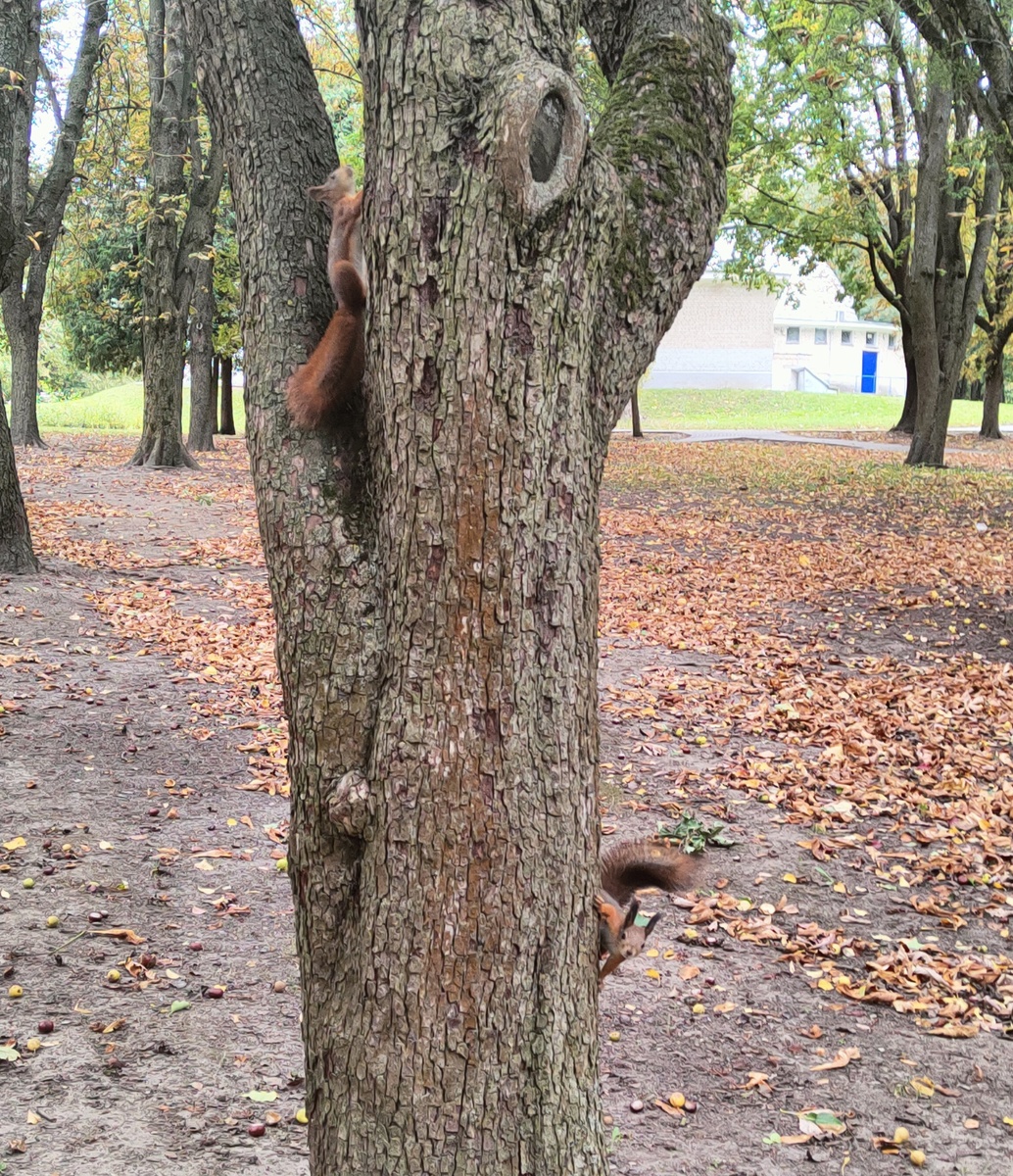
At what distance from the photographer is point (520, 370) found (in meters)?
2.38

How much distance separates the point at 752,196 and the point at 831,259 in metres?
2.98

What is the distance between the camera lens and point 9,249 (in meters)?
9.93

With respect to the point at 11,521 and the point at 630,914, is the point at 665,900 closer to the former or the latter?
the point at 630,914

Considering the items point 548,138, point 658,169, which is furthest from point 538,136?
point 658,169

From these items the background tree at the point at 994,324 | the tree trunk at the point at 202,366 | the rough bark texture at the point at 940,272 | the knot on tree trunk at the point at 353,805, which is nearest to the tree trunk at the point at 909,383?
the background tree at the point at 994,324

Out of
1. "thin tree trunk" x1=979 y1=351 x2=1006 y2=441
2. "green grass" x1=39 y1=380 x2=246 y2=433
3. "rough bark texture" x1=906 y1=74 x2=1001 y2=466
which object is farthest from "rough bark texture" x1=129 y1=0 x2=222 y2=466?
"thin tree trunk" x1=979 y1=351 x2=1006 y2=441

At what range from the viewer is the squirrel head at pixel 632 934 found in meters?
3.57

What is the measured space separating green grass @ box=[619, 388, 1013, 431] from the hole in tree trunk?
3628 cm

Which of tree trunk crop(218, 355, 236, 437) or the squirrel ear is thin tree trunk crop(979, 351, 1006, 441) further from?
the squirrel ear

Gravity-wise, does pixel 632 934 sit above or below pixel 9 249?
below

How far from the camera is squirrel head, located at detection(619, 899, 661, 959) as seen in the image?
3.57 metres

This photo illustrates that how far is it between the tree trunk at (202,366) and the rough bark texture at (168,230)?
4.17 metres

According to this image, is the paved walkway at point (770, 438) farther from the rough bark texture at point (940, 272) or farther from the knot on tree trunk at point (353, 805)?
the knot on tree trunk at point (353, 805)

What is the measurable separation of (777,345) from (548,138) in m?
70.8
